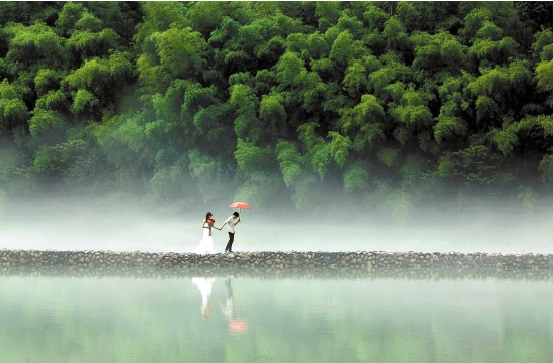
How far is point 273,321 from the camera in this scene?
9.04 metres

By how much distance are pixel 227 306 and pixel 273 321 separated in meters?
1.13

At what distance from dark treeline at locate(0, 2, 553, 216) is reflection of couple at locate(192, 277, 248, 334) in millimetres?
5554

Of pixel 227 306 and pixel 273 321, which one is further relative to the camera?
pixel 227 306

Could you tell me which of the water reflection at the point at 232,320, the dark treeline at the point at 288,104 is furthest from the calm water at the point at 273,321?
the dark treeline at the point at 288,104

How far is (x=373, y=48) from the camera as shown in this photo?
64.9 ft

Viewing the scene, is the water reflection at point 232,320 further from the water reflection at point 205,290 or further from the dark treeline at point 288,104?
the dark treeline at point 288,104

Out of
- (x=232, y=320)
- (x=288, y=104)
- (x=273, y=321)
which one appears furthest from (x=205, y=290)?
(x=288, y=104)

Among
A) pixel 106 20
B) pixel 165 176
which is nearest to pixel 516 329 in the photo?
pixel 165 176

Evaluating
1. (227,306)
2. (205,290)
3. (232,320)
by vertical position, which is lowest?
(232,320)

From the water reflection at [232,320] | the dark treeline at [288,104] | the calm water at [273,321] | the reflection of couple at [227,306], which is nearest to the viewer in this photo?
the calm water at [273,321]

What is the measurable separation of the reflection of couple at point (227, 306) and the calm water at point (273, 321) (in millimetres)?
13

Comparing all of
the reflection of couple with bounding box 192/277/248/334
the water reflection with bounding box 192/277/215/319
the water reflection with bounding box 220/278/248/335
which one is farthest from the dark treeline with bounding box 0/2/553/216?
the water reflection with bounding box 220/278/248/335

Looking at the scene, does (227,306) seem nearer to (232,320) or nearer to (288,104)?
(232,320)

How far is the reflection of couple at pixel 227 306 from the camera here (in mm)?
8605
